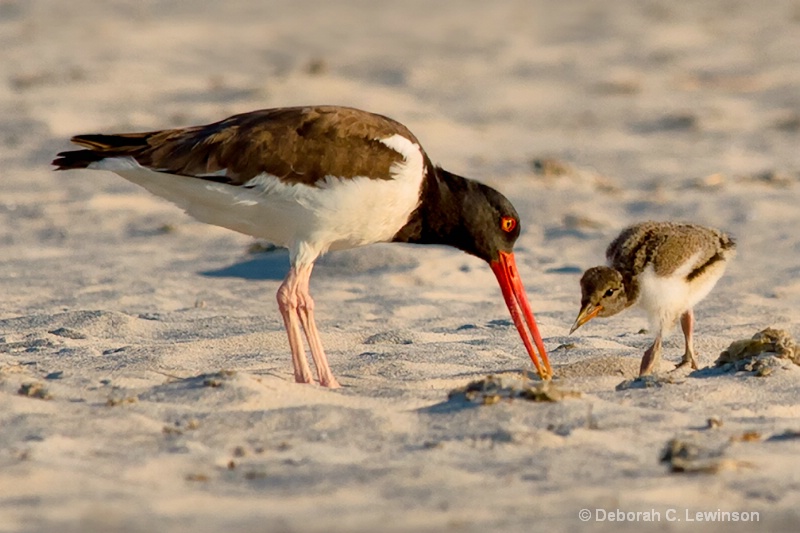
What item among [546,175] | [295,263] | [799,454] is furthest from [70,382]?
[546,175]

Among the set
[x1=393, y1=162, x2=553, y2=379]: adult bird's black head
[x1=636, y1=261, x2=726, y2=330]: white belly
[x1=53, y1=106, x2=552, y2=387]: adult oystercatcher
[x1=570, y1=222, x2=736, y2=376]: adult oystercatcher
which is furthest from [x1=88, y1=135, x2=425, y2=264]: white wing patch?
[x1=636, y1=261, x2=726, y2=330]: white belly

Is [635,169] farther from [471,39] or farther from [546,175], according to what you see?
[471,39]

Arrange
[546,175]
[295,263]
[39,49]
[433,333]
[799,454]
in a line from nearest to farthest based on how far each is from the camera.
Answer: [799,454] → [295,263] → [433,333] → [546,175] → [39,49]

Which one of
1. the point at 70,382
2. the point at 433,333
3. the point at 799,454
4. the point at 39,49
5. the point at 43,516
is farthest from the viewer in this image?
the point at 39,49

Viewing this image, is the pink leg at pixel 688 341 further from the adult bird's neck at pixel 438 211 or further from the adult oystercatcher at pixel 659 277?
the adult bird's neck at pixel 438 211

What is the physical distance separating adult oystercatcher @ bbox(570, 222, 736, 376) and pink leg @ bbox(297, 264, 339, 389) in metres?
1.34

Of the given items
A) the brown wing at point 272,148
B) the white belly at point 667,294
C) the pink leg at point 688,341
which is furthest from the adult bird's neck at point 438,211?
the pink leg at point 688,341

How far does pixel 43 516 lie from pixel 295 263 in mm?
2690

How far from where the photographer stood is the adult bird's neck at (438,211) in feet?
23.0

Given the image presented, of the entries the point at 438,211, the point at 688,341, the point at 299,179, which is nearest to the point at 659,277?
the point at 688,341

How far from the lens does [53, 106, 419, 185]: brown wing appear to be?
6.55 meters

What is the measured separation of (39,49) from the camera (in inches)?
720

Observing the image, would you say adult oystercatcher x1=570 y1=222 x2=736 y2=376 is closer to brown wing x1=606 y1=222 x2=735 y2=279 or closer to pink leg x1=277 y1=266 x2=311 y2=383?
brown wing x1=606 y1=222 x2=735 y2=279

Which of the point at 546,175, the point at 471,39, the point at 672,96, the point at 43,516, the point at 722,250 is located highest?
the point at 471,39
